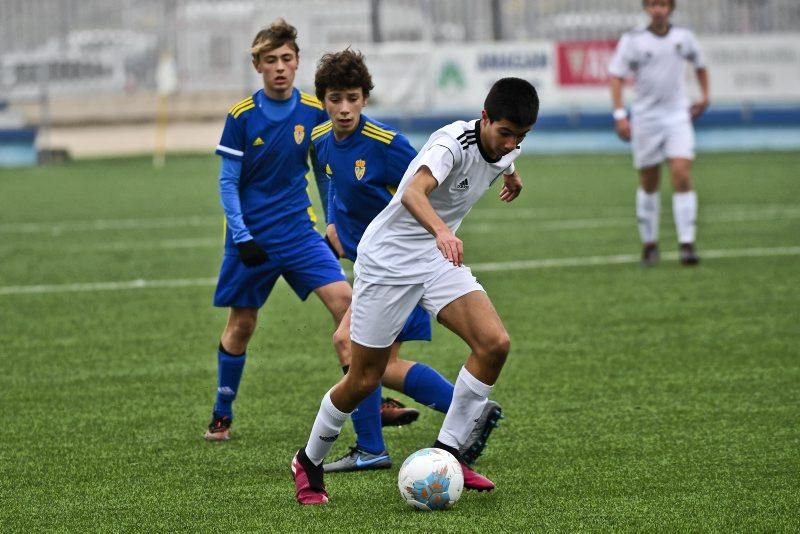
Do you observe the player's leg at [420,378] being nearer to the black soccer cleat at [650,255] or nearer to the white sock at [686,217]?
the black soccer cleat at [650,255]

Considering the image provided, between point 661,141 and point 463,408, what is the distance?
716 cm

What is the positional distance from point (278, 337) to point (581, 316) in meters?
2.05

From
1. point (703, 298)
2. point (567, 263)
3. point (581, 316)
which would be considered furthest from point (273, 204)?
point (567, 263)

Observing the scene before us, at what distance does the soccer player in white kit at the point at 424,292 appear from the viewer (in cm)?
527

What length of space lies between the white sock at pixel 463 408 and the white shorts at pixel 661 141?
707 cm

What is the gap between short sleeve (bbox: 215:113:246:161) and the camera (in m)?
6.53

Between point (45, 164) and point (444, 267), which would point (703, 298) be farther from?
point (45, 164)

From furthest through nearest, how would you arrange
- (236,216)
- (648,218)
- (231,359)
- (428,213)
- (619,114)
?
1. (619,114)
2. (648,218)
3. (231,359)
4. (236,216)
5. (428,213)

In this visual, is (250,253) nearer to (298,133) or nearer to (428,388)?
(298,133)

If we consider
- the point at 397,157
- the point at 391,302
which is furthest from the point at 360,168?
the point at 391,302

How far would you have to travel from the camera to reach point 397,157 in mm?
5875

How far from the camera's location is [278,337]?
930 cm

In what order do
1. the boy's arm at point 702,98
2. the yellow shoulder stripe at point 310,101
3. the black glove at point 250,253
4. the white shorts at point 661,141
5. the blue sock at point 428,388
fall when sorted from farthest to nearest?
the boy's arm at point 702,98 < the white shorts at point 661,141 < the yellow shoulder stripe at point 310,101 < the black glove at point 250,253 < the blue sock at point 428,388

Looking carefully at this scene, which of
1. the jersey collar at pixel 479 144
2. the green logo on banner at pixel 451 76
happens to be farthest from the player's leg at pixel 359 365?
the green logo on banner at pixel 451 76
